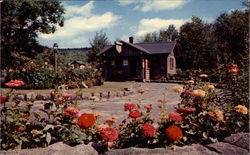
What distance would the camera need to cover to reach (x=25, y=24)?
33438mm

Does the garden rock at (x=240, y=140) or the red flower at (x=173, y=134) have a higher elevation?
the red flower at (x=173, y=134)

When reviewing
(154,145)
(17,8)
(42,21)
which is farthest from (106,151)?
(42,21)

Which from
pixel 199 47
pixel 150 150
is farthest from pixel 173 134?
pixel 199 47

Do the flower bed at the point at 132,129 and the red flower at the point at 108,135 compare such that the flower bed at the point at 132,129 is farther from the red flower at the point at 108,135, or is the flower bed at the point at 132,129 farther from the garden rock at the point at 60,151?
the garden rock at the point at 60,151

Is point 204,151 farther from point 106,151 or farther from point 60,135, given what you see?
point 60,135

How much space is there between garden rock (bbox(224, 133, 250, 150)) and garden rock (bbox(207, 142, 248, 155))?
0.08m

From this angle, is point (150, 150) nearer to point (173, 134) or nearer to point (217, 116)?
point (173, 134)

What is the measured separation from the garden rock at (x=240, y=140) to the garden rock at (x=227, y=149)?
3.2 inches

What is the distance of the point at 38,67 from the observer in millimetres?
15391

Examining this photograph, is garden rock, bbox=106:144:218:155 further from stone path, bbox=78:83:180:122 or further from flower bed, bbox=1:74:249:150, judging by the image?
stone path, bbox=78:83:180:122

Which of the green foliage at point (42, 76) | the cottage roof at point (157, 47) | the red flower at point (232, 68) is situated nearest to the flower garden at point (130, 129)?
the red flower at point (232, 68)

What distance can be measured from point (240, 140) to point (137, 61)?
27.6m

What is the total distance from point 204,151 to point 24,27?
3539 cm

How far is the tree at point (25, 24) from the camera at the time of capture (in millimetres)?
30453
